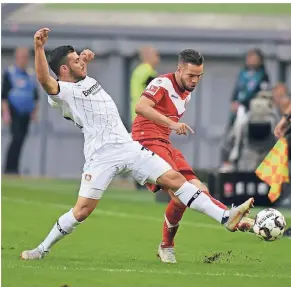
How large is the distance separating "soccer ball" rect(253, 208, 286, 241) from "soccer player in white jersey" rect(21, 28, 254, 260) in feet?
1.18

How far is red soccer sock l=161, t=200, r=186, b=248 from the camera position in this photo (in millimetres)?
11078

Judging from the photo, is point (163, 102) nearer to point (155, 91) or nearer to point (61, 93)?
point (155, 91)

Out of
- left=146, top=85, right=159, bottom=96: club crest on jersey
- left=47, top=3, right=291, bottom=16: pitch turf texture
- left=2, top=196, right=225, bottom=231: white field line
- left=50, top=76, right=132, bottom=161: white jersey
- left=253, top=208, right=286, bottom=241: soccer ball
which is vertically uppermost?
left=146, top=85, right=159, bottom=96: club crest on jersey

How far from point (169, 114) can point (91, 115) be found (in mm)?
843

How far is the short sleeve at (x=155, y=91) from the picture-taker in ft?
35.7

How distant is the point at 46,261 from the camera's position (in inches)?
428

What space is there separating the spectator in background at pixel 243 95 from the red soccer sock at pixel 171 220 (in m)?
8.53

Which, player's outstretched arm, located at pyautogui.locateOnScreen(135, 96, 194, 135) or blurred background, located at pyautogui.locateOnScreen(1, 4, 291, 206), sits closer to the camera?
player's outstretched arm, located at pyautogui.locateOnScreen(135, 96, 194, 135)

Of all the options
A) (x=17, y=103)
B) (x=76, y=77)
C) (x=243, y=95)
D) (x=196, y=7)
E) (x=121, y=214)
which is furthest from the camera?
(x=196, y=7)

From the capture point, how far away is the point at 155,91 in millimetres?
10922

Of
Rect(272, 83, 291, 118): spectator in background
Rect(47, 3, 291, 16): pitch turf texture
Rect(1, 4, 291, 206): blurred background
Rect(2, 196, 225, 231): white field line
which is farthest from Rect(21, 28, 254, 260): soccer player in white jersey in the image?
Rect(47, 3, 291, 16): pitch turf texture

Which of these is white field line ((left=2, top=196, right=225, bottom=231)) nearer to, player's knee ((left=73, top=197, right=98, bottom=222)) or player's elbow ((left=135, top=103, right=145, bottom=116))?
player's elbow ((left=135, top=103, right=145, bottom=116))

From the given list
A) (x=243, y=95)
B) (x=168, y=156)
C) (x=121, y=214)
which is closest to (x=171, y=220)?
(x=168, y=156)

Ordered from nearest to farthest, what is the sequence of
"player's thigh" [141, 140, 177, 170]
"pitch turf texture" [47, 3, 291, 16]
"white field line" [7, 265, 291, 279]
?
"white field line" [7, 265, 291, 279]
"player's thigh" [141, 140, 177, 170]
"pitch turf texture" [47, 3, 291, 16]
